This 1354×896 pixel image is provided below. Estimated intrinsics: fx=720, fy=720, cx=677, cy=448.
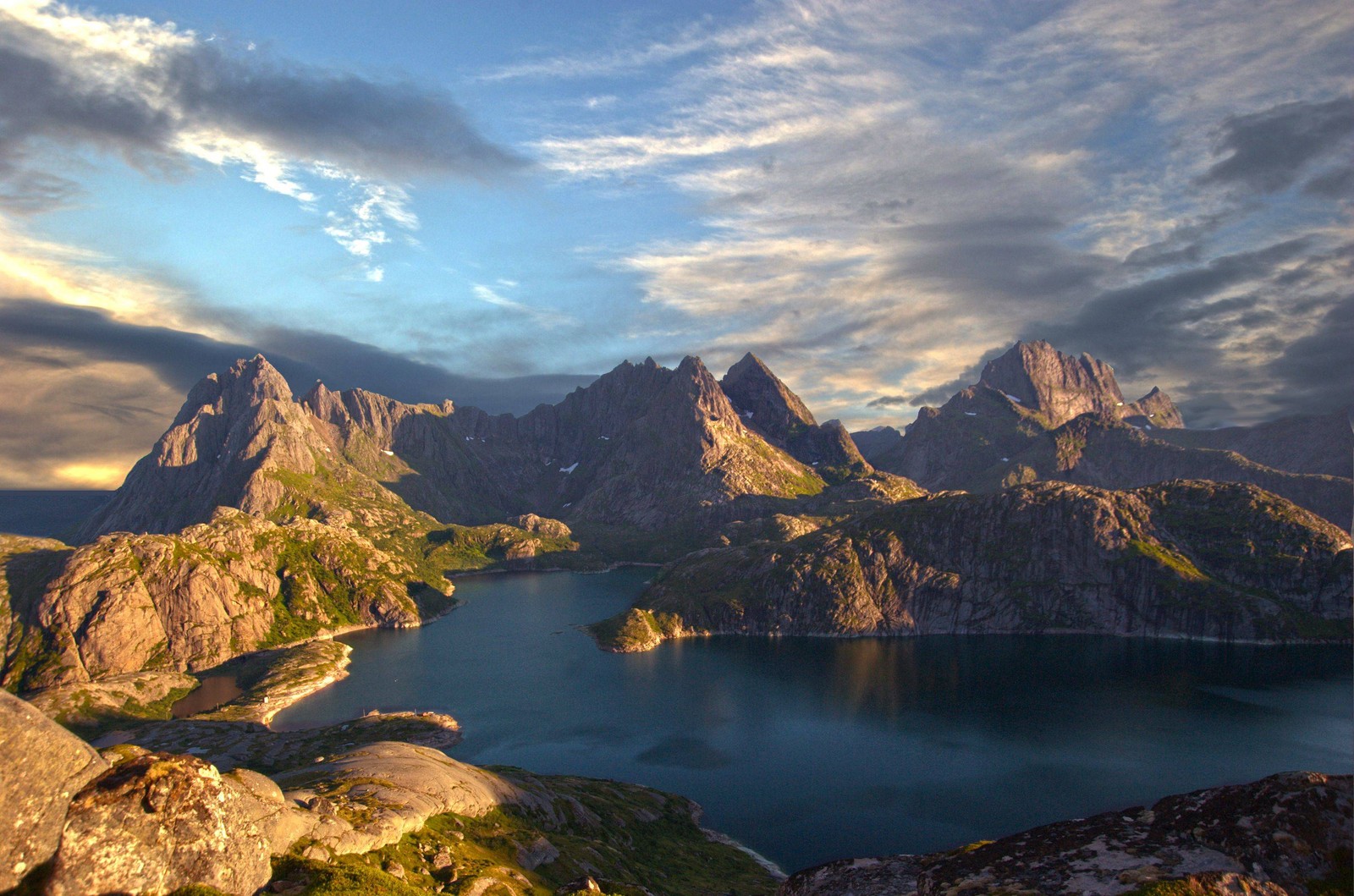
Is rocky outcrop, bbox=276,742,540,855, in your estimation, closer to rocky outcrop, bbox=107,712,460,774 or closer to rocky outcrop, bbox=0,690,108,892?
rocky outcrop, bbox=0,690,108,892

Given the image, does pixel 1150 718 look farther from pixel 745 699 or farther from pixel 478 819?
pixel 478 819

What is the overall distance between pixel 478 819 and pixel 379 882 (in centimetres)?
3124

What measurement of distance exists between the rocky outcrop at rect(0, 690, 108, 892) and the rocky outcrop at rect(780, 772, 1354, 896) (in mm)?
35962

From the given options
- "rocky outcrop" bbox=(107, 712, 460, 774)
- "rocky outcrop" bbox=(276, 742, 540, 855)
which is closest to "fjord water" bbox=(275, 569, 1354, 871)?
"rocky outcrop" bbox=(107, 712, 460, 774)

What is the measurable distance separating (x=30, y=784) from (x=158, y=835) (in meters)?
4.82

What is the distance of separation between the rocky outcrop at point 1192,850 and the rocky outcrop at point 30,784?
118 ft

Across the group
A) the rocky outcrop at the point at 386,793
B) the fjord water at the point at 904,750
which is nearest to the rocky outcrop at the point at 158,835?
the rocky outcrop at the point at 386,793

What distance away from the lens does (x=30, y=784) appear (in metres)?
24.5

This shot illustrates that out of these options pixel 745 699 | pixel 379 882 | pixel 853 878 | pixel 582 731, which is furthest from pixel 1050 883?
pixel 745 699

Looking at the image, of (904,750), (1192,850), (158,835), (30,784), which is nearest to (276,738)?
(904,750)

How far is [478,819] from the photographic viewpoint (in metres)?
65.4

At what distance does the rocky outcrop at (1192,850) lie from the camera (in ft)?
86.0

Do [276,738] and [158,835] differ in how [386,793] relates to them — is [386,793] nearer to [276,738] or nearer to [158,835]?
[158,835]

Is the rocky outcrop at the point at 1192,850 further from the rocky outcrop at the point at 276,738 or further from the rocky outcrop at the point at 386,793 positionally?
the rocky outcrop at the point at 276,738
